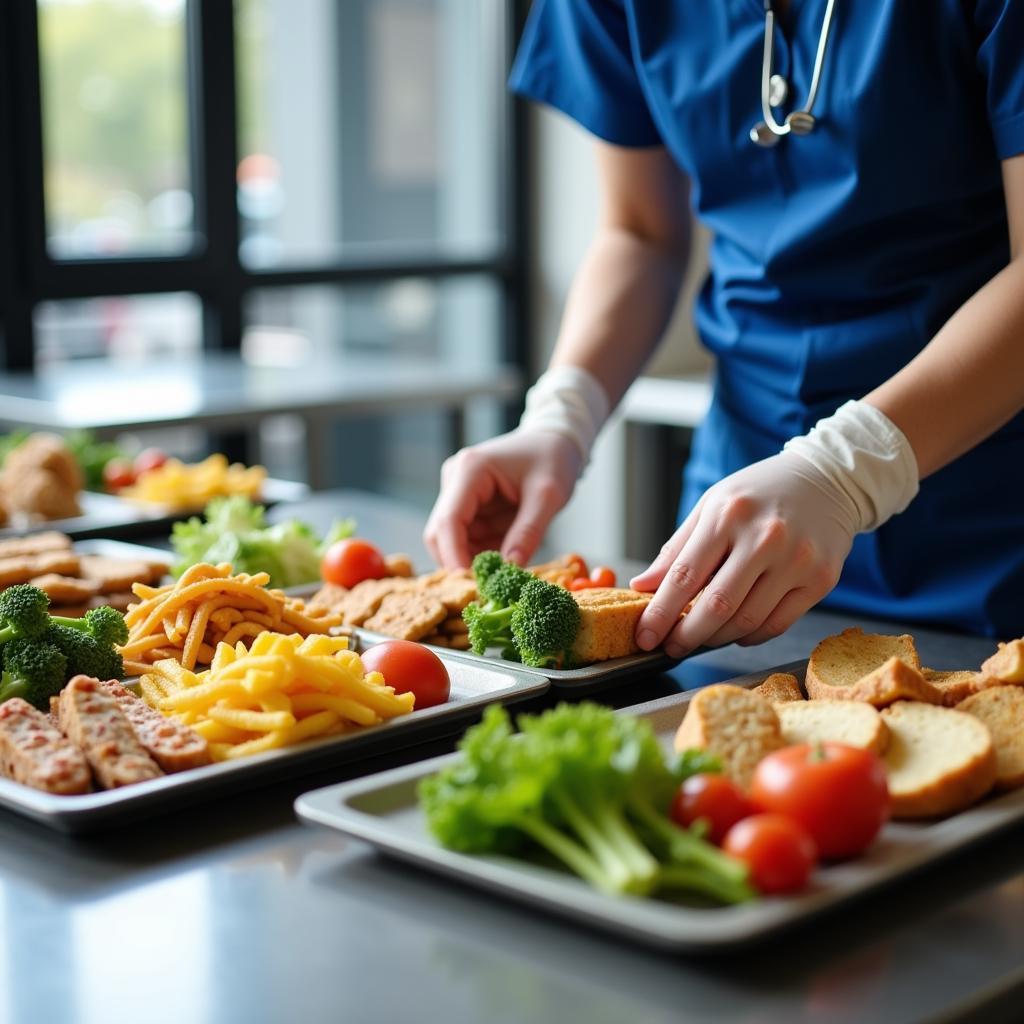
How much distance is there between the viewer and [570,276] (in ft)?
19.8

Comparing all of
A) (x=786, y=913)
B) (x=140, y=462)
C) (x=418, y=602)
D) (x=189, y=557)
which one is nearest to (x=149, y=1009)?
(x=786, y=913)

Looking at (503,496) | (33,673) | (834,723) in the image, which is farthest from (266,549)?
(834,723)

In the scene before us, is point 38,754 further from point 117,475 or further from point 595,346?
point 117,475

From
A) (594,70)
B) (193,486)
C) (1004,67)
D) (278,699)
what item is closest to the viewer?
(278,699)

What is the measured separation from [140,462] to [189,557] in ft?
2.95

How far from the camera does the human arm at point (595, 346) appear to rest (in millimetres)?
2020

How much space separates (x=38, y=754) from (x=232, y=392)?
3003 millimetres

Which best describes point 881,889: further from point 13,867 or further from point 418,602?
point 418,602

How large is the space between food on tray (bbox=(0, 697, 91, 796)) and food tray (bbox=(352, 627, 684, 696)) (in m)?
0.46

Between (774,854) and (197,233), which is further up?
(197,233)

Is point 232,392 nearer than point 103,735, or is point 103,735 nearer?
point 103,735

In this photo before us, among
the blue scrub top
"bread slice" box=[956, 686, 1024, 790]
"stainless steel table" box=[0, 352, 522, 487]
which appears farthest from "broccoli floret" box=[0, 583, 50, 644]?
"stainless steel table" box=[0, 352, 522, 487]

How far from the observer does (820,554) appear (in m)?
1.65

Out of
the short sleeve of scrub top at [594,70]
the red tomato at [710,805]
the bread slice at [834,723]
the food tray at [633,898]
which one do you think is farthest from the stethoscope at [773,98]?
the red tomato at [710,805]
